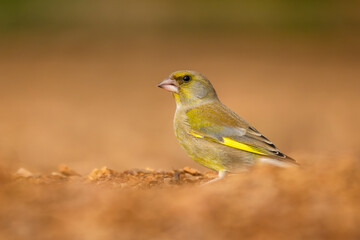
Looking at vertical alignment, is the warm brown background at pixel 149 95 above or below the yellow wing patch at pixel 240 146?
above

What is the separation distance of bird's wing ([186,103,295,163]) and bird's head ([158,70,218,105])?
0.32 m

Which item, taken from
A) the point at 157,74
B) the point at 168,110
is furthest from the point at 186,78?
the point at 157,74

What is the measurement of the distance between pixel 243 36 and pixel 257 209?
29725 millimetres

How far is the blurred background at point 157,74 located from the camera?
14359 millimetres

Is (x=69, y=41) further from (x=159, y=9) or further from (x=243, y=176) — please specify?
(x=243, y=176)

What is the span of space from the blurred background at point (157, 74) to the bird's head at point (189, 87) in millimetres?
1531

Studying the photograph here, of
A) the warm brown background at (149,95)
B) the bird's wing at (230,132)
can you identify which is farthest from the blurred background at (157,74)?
the bird's wing at (230,132)

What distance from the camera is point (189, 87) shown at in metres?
7.10

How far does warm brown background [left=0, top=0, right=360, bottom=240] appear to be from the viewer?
4.79 meters

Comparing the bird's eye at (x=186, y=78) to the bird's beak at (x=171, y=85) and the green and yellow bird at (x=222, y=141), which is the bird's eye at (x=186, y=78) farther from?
the green and yellow bird at (x=222, y=141)

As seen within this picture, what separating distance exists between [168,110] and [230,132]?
12.3 metres

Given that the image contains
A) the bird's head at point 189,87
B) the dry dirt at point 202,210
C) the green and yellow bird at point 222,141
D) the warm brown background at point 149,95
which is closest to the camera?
the dry dirt at point 202,210

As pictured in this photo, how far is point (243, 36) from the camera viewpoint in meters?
34.0

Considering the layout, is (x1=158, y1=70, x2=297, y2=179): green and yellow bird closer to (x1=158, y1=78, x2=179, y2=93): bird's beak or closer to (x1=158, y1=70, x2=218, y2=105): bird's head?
(x1=158, y1=70, x2=218, y2=105): bird's head
